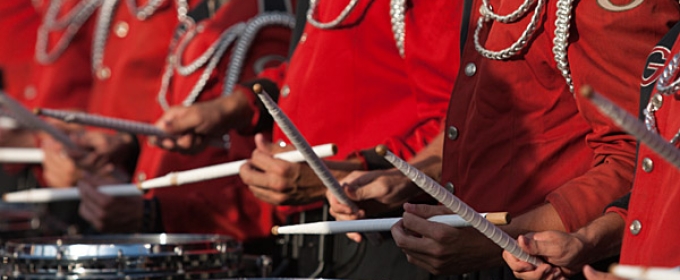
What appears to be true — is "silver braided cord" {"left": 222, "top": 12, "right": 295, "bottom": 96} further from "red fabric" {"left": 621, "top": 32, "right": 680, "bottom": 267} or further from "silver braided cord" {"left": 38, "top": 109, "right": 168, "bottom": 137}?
"red fabric" {"left": 621, "top": 32, "right": 680, "bottom": 267}

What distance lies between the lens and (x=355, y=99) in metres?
2.50

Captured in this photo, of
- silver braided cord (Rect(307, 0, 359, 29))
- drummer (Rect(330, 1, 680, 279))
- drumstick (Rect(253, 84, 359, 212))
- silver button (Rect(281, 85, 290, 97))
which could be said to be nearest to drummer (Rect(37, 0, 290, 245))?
silver button (Rect(281, 85, 290, 97))

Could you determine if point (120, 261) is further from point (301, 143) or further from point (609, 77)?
point (609, 77)

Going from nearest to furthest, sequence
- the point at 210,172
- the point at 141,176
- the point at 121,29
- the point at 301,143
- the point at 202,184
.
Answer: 1. the point at 301,143
2. the point at 210,172
3. the point at 202,184
4. the point at 141,176
5. the point at 121,29

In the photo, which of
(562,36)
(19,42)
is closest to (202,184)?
(562,36)

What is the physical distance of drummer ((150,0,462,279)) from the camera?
2.30 m

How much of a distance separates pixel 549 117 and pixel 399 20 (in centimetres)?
56

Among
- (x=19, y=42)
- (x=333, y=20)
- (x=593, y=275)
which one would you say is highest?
(x=19, y=42)

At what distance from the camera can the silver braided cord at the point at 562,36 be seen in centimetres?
181

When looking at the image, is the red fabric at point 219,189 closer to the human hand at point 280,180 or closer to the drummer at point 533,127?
the human hand at point 280,180

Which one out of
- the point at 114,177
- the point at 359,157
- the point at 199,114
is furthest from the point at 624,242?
the point at 114,177

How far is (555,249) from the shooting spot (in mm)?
1604

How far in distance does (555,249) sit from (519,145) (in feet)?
1.14

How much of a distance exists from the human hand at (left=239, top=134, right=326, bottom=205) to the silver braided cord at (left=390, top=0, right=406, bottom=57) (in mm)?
312
